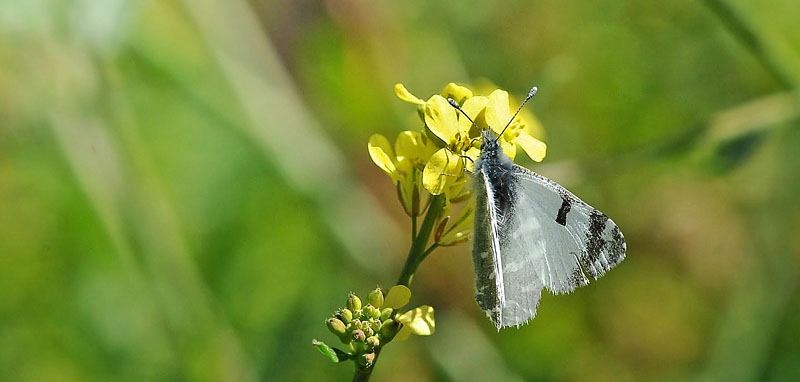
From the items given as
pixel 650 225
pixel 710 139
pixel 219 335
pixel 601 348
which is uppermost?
pixel 219 335

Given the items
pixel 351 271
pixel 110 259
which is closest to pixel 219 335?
pixel 351 271

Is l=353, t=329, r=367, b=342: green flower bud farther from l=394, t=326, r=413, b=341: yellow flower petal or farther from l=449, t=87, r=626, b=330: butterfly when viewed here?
l=449, t=87, r=626, b=330: butterfly

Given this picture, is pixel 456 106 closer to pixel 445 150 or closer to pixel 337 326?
pixel 445 150

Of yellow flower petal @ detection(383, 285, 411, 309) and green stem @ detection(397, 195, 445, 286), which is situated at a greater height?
green stem @ detection(397, 195, 445, 286)

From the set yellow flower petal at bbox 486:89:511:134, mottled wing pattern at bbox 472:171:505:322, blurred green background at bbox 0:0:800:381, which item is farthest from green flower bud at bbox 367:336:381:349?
blurred green background at bbox 0:0:800:381

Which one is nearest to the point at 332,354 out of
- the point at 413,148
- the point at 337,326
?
the point at 337,326

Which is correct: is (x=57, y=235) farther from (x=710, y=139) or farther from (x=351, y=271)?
(x=710, y=139)

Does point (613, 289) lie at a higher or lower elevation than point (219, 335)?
lower
